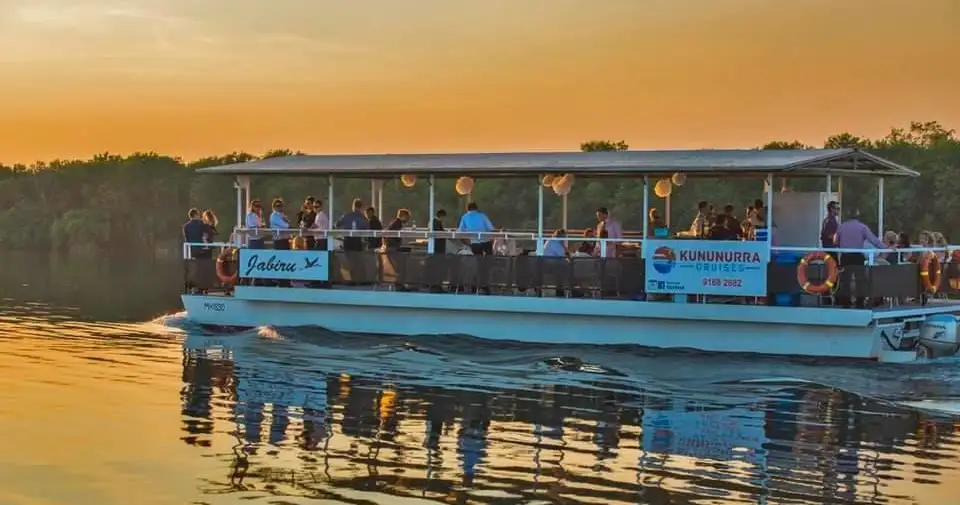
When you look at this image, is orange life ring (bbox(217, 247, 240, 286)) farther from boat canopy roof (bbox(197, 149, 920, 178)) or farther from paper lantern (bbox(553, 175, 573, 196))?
paper lantern (bbox(553, 175, 573, 196))

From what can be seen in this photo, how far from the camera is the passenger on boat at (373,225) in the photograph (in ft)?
81.7

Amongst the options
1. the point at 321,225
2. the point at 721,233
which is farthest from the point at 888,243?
the point at 321,225

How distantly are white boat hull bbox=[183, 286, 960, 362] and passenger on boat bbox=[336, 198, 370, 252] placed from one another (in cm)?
104

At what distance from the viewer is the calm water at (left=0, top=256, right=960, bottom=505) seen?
12367 mm

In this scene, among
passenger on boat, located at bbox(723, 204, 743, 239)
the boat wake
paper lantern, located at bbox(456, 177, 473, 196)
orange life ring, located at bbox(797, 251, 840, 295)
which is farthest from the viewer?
paper lantern, located at bbox(456, 177, 473, 196)

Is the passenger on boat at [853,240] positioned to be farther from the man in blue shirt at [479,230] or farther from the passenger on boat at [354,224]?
the passenger on boat at [354,224]

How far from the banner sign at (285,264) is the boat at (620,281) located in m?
0.03

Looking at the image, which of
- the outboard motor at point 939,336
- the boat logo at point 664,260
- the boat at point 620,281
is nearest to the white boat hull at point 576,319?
the boat at point 620,281

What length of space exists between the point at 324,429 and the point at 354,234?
31.7 ft

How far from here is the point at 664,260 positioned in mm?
21797

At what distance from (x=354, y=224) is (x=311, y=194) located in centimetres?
5624

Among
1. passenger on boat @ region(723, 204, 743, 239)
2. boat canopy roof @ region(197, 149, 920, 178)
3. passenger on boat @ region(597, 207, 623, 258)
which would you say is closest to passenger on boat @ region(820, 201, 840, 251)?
boat canopy roof @ region(197, 149, 920, 178)

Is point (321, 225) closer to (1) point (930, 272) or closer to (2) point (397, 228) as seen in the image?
(2) point (397, 228)

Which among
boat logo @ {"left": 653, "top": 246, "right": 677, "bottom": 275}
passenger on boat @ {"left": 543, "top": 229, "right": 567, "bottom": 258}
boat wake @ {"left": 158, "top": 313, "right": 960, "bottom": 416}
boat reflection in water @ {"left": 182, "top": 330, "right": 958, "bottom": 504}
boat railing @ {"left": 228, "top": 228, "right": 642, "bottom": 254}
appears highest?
boat railing @ {"left": 228, "top": 228, "right": 642, "bottom": 254}
